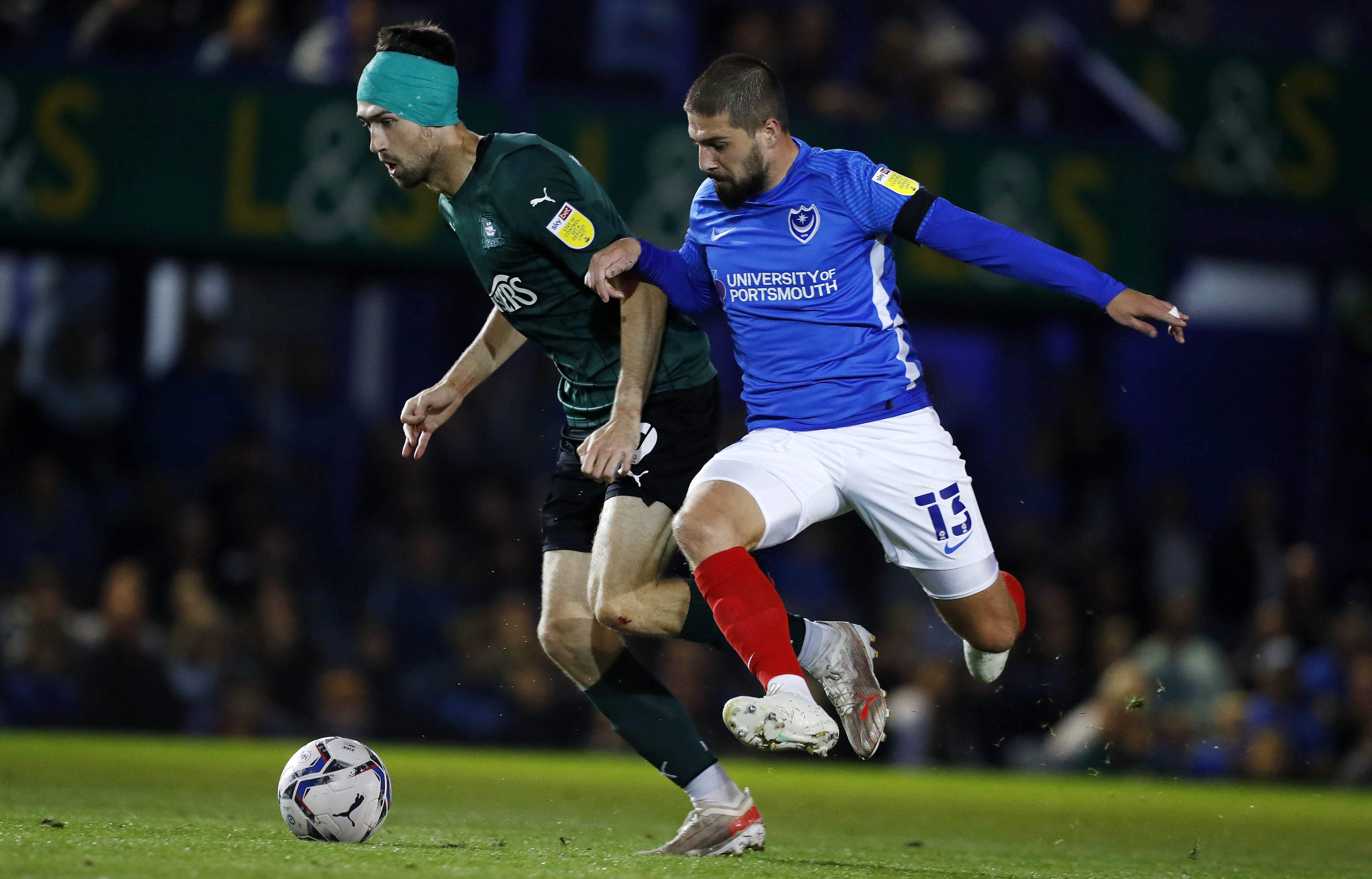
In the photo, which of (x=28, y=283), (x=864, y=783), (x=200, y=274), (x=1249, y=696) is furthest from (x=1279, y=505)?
(x=28, y=283)

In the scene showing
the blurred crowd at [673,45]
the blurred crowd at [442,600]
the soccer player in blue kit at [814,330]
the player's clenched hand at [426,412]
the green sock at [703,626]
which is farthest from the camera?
the blurred crowd at [673,45]

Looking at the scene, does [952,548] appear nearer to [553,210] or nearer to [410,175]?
[553,210]

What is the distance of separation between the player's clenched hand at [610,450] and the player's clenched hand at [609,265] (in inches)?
14.5

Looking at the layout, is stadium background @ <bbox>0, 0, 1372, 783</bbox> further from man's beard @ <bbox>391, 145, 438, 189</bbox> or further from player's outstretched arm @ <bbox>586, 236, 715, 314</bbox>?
man's beard @ <bbox>391, 145, 438, 189</bbox>

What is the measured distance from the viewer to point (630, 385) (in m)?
5.23

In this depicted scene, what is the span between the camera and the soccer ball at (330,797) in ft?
16.7

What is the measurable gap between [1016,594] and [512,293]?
1.86 m

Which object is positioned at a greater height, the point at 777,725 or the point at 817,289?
the point at 817,289

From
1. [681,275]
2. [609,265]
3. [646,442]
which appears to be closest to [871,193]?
[681,275]

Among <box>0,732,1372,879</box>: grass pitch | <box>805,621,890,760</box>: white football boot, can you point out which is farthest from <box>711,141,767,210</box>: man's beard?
<box>0,732,1372,879</box>: grass pitch

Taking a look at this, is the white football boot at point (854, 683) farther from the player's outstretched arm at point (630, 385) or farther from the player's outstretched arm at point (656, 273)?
the player's outstretched arm at point (656, 273)

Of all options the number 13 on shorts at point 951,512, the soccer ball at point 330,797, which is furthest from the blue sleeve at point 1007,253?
the soccer ball at point 330,797

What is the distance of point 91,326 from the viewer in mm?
12977

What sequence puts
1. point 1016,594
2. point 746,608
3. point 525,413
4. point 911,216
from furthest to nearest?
point 525,413, point 1016,594, point 911,216, point 746,608
